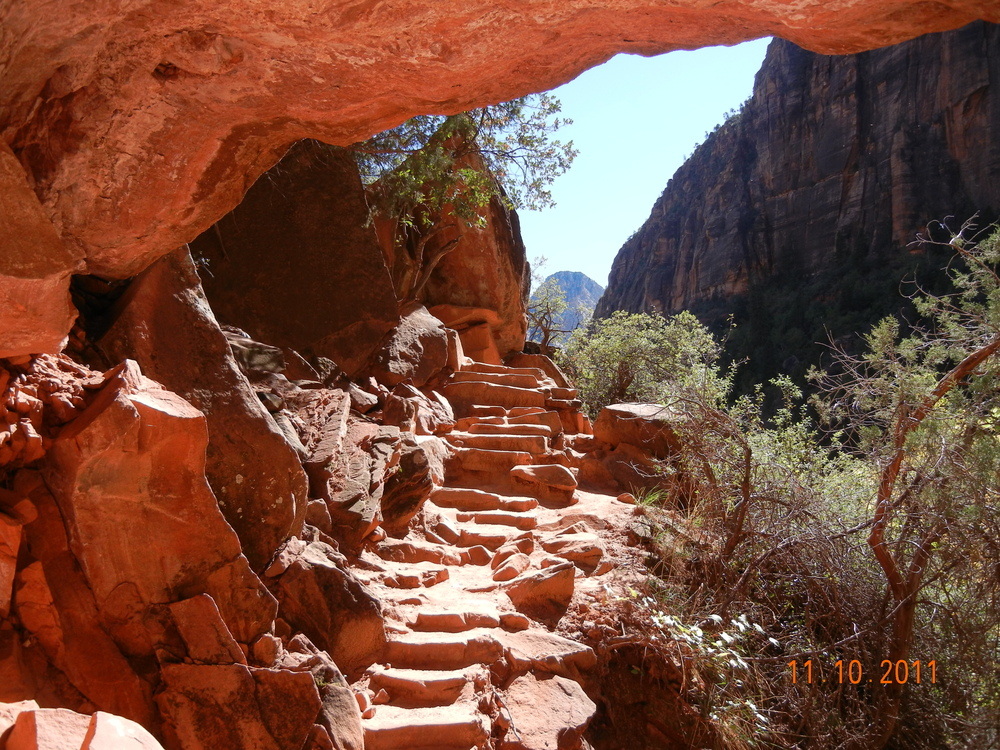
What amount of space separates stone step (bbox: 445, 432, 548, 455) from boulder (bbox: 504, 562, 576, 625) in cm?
300

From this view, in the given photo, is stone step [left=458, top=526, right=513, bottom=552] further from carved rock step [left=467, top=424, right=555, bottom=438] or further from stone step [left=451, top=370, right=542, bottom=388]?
stone step [left=451, top=370, right=542, bottom=388]

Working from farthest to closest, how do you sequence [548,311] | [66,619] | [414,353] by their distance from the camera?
[548,311]
[414,353]
[66,619]

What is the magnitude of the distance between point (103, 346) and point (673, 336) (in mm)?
13080

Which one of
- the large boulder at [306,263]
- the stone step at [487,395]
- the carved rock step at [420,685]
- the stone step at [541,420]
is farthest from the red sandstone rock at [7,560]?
the stone step at [487,395]

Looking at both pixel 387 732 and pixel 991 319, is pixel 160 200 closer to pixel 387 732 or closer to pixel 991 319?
pixel 387 732

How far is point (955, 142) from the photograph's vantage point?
30.7 metres

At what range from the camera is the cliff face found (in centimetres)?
3012

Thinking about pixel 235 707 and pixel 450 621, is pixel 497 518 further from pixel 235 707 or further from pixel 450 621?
pixel 235 707

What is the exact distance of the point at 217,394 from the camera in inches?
132

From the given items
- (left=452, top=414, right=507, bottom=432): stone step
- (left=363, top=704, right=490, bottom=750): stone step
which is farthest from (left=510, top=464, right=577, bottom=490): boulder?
(left=363, top=704, right=490, bottom=750): stone step

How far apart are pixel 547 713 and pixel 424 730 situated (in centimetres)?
76

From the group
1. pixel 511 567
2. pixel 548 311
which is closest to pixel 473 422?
pixel 511 567

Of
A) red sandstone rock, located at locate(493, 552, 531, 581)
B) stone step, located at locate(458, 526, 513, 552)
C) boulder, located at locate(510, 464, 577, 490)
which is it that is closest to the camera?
red sandstone rock, located at locate(493, 552, 531, 581)

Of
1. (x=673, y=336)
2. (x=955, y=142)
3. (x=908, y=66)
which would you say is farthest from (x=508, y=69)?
(x=908, y=66)
